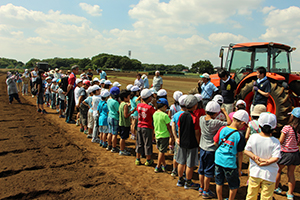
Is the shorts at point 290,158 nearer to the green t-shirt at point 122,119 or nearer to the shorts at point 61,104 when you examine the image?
the green t-shirt at point 122,119

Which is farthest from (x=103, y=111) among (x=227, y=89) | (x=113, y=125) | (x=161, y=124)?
(x=227, y=89)

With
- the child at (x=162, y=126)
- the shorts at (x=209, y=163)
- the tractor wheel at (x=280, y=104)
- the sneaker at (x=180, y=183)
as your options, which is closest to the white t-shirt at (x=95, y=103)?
the child at (x=162, y=126)

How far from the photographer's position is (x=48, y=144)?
6.09 metres

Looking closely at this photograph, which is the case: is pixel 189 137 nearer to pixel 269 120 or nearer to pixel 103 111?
pixel 269 120

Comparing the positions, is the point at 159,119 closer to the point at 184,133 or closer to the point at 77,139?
the point at 184,133

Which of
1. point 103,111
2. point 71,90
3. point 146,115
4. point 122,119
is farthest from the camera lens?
point 71,90

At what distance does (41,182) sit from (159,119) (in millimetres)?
2633

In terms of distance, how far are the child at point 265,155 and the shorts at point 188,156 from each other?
1.15m

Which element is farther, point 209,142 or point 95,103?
point 95,103

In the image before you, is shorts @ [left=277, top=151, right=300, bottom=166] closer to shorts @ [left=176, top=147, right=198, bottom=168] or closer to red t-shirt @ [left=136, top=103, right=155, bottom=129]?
shorts @ [left=176, top=147, right=198, bottom=168]

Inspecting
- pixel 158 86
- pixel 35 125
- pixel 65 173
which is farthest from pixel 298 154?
pixel 35 125

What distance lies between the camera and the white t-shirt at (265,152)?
2.79 m

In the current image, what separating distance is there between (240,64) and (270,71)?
1.15 m

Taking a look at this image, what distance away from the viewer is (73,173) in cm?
437
